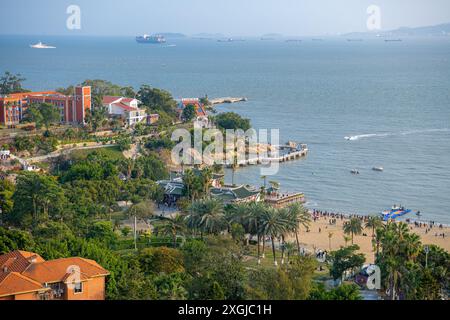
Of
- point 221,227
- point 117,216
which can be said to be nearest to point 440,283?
point 221,227

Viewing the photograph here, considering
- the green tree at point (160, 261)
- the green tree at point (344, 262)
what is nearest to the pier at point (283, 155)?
the green tree at point (344, 262)

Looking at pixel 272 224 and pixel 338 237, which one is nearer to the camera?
pixel 272 224

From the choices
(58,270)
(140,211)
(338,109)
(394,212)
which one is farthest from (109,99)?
(58,270)

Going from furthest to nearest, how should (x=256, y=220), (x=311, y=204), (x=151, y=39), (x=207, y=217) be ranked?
(x=151, y=39)
(x=311, y=204)
(x=207, y=217)
(x=256, y=220)

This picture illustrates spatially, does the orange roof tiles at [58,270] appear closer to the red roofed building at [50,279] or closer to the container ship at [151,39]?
the red roofed building at [50,279]

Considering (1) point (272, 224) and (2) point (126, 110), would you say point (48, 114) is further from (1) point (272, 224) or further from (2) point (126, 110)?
(1) point (272, 224)
